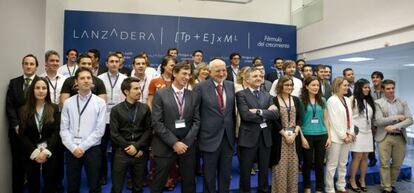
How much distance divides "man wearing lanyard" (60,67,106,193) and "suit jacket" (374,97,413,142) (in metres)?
3.60

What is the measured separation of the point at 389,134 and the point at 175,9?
4.90m

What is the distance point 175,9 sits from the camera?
22.0ft

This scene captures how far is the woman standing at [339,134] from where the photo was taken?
356cm

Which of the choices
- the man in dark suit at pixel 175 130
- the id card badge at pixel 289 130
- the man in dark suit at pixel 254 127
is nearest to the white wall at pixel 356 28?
the id card badge at pixel 289 130

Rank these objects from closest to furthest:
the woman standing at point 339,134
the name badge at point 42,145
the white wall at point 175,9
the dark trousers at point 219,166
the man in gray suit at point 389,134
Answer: the name badge at point 42,145
the dark trousers at point 219,166
the woman standing at point 339,134
the man in gray suit at point 389,134
the white wall at point 175,9

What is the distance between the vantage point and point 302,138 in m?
3.37

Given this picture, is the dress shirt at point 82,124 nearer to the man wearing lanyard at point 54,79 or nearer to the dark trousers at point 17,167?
the man wearing lanyard at point 54,79

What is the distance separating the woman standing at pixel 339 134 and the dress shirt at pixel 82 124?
2.68m

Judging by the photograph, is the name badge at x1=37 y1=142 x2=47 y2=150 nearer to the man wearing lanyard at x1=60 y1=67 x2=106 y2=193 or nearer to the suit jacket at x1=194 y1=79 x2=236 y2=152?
the man wearing lanyard at x1=60 y1=67 x2=106 y2=193

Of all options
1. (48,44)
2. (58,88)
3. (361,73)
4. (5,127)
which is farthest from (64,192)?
(361,73)

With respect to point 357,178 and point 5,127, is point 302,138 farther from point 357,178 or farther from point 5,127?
point 5,127

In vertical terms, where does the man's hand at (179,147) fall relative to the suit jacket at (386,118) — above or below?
below

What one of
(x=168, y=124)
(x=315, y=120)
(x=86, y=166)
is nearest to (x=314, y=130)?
(x=315, y=120)

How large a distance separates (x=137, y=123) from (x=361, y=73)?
355 inches
